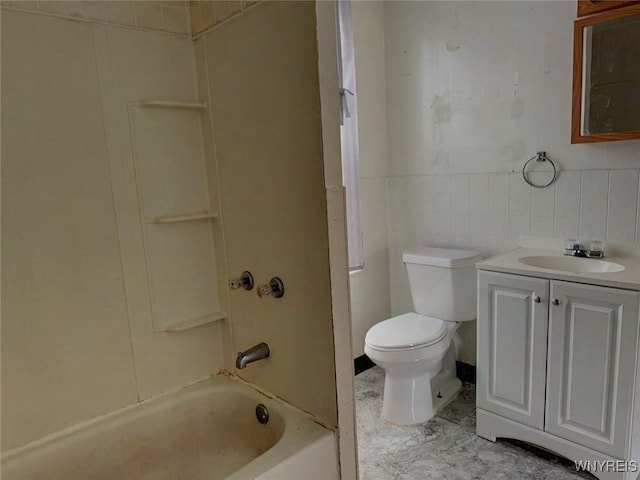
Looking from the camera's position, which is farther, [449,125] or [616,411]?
[449,125]

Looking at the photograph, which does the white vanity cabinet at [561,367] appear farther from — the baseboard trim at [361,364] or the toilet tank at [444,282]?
the baseboard trim at [361,364]

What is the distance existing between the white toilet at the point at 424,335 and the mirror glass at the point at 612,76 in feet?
2.80

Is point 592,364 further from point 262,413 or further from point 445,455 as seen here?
point 262,413

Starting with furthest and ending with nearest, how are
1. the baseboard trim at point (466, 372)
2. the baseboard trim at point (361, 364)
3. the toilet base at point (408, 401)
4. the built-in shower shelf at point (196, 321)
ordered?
the baseboard trim at point (361, 364) → the baseboard trim at point (466, 372) → the toilet base at point (408, 401) → the built-in shower shelf at point (196, 321)

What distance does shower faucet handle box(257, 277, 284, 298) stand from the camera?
4.45ft

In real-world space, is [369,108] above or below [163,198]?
above

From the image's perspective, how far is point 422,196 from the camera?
2.62 m

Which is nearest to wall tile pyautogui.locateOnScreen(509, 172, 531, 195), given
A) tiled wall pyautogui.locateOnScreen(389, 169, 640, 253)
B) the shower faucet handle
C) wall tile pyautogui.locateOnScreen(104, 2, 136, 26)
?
tiled wall pyautogui.locateOnScreen(389, 169, 640, 253)

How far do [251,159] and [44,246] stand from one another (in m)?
0.69

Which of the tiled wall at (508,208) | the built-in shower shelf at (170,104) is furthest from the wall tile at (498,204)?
the built-in shower shelf at (170,104)

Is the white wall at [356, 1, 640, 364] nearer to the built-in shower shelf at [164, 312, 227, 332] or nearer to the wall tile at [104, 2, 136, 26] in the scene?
the built-in shower shelf at [164, 312, 227, 332]

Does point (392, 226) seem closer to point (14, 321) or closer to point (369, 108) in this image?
point (369, 108)

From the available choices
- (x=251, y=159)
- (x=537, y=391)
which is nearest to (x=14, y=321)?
(x=251, y=159)

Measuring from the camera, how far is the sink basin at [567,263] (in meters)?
1.89
